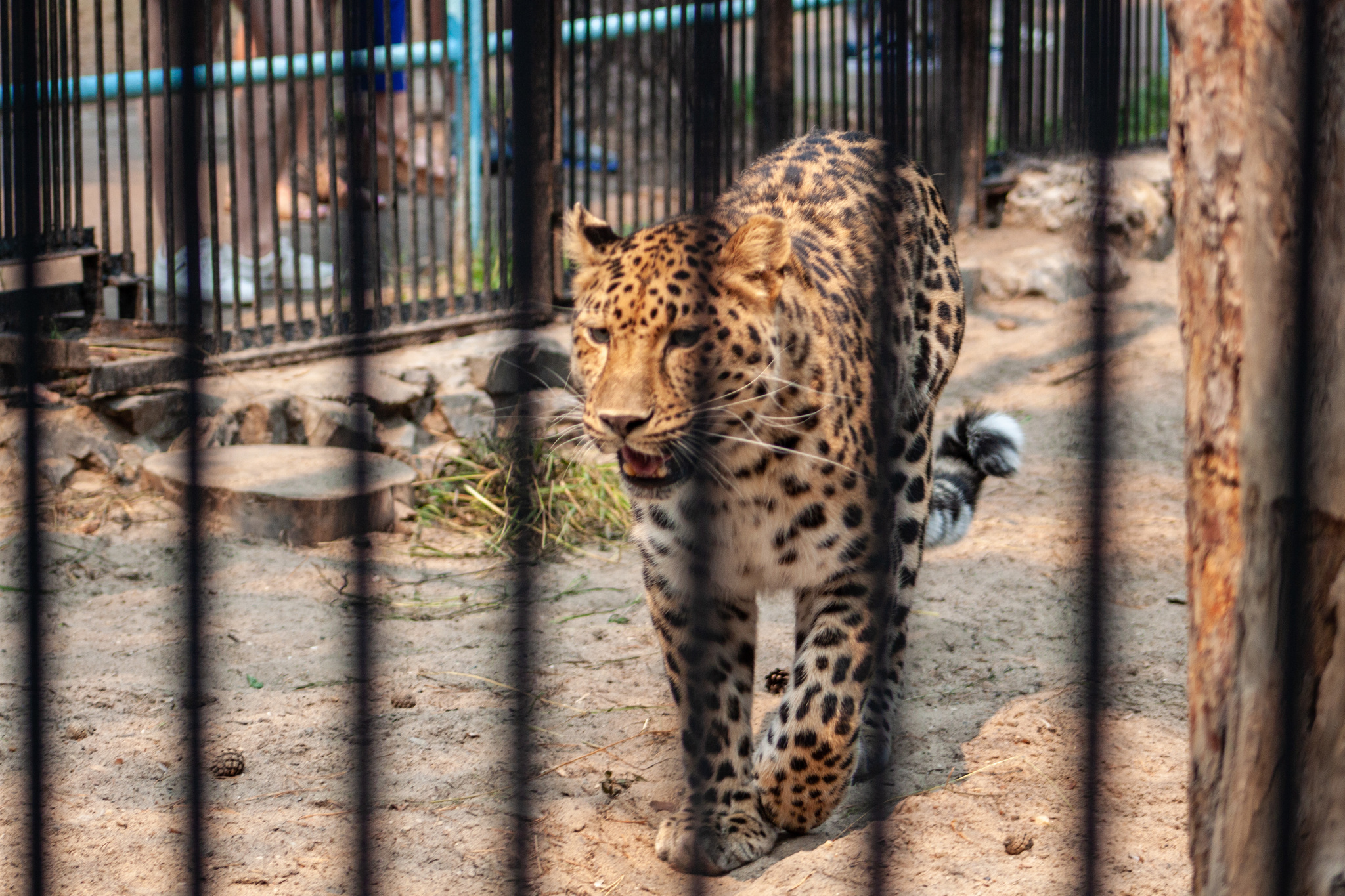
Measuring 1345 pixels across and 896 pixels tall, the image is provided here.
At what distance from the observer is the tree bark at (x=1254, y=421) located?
166 centimetres

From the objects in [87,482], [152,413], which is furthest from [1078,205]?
[87,482]

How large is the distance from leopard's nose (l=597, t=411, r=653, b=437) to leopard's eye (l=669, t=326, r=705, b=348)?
159 millimetres

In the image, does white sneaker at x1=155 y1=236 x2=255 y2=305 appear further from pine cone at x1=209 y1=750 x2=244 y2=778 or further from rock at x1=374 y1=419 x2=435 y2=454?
pine cone at x1=209 y1=750 x2=244 y2=778

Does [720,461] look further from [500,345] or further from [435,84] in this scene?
[435,84]

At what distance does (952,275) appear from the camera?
425cm

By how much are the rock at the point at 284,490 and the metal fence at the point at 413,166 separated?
0.48 m

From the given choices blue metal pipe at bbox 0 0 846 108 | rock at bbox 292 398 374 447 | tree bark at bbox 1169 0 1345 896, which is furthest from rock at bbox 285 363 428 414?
tree bark at bbox 1169 0 1345 896

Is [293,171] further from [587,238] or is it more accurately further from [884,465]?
[884,465]

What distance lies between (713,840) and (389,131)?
4.63m

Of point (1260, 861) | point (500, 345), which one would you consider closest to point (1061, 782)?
point (1260, 861)

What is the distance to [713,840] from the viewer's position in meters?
3.09

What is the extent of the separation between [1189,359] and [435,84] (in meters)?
12.2

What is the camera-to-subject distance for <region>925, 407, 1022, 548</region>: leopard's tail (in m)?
4.41

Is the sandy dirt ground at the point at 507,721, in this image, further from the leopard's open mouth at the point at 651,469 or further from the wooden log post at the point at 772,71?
the wooden log post at the point at 772,71
